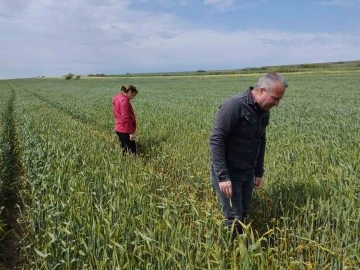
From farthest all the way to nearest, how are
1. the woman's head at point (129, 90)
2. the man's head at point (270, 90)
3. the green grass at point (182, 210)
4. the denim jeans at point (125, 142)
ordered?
the denim jeans at point (125, 142), the woman's head at point (129, 90), the man's head at point (270, 90), the green grass at point (182, 210)

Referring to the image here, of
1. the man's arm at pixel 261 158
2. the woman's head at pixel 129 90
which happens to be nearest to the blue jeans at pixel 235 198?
the man's arm at pixel 261 158

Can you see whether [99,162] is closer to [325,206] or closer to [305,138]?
[325,206]

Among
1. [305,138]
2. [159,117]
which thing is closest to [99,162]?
[305,138]

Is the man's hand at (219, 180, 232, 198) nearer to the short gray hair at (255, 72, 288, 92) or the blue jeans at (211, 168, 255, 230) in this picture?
the blue jeans at (211, 168, 255, 230)

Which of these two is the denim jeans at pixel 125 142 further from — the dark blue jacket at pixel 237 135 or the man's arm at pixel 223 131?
the man's arm at pixel 223 131

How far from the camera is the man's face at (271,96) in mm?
3367

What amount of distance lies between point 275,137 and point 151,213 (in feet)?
18.3

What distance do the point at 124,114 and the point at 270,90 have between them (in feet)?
16.9

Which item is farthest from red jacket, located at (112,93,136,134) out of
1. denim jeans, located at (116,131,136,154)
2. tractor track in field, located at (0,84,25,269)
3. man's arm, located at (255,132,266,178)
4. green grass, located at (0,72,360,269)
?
man's arm, located at (255,132,266,178)

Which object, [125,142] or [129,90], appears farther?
[125,142]

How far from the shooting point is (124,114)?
8.08 m

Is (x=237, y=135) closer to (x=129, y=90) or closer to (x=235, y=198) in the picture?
(x=235, y=198)

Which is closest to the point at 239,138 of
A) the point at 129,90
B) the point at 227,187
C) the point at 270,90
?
the point at 227,187

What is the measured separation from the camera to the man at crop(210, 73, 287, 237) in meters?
3.47
